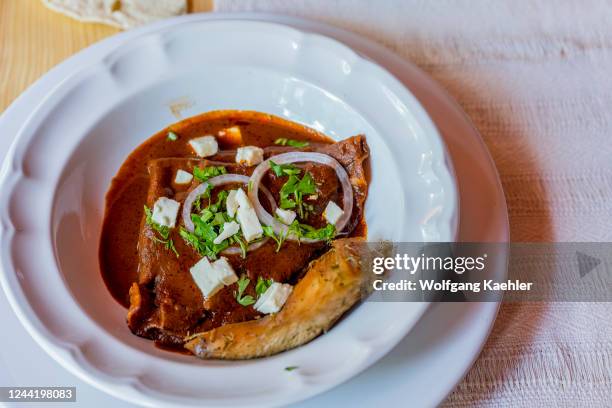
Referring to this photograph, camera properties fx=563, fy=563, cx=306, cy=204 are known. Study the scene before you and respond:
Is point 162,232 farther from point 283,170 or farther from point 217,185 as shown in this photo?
point 283,170

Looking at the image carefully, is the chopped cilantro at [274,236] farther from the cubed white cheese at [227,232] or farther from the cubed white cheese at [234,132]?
the cubed white cheese at [234,132]

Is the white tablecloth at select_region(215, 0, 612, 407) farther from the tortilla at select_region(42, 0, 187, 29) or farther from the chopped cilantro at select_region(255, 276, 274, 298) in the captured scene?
the chopped cilantro at select_region(255, 276, 274, 298)

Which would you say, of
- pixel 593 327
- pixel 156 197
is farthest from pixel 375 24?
pixel 593 327

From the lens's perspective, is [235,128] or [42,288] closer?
[42,288]

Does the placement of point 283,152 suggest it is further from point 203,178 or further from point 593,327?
point 593,327

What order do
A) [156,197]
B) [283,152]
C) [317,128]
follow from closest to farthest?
1. [156,197]
2. [283,152]
3. [317,128]
